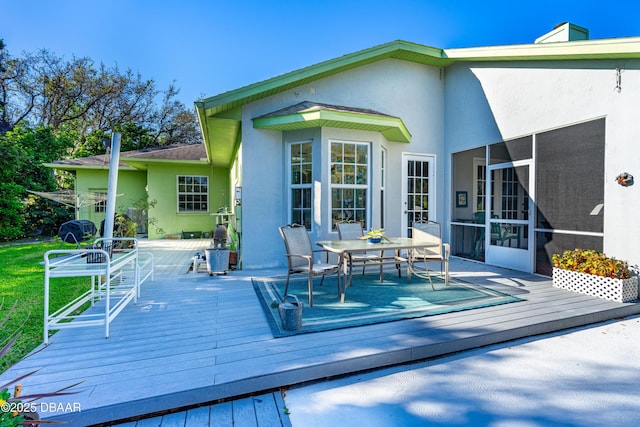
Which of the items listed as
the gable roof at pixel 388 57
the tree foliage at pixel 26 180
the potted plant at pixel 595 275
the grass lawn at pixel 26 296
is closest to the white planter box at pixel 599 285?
the potted plant at pixel 595 275

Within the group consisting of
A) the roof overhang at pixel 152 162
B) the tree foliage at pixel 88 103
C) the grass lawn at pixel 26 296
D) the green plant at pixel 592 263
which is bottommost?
the grass lawn at pixel 26 296

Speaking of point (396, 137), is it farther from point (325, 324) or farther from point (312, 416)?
point (312, 416)

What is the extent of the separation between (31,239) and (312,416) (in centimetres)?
1512

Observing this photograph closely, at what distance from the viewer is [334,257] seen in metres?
6.22

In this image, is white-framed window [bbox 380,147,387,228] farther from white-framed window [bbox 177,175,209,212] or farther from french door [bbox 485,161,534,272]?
white-framed window [bbox 177,175,209,212]

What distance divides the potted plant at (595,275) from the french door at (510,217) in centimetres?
98

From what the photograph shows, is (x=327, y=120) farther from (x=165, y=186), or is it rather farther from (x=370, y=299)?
(x=165, y=186)

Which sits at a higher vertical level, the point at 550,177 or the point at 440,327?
the point at 550,177

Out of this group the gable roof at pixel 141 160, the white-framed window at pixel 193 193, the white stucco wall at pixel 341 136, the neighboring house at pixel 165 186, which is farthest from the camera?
the white-framed window at pixel 193 193

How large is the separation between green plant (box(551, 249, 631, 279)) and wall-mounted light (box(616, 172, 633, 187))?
1.00 meters

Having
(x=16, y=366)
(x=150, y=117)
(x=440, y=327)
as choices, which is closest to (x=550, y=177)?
(x=440, y=327)

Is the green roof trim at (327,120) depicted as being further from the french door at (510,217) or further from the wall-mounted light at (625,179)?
the wall-mounted light at (625,179)

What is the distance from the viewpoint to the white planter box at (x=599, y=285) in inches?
160

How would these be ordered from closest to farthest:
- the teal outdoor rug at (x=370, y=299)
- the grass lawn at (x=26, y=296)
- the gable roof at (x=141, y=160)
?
the grass lawn at (x=26, y=296) → the teal outdoor rug at (x=370, y=299) → the gable roof at (x=141, y=160)
